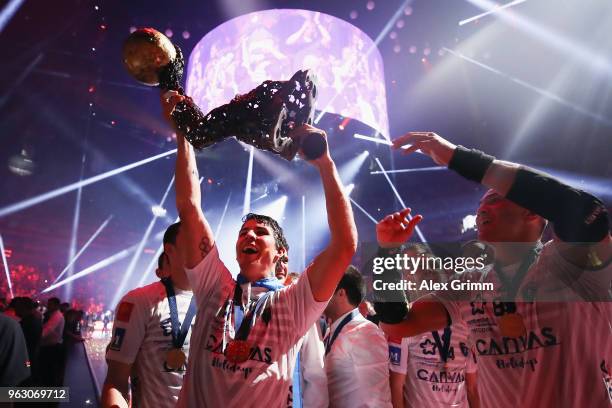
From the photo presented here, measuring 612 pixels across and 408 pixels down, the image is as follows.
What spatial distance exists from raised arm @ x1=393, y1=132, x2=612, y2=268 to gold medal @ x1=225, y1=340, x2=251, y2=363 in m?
1.29

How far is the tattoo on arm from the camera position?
2.17m

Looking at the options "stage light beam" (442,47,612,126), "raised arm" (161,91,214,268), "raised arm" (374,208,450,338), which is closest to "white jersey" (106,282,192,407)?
"raised arm" (161,91,214,268)

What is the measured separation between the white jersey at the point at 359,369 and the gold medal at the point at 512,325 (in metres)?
1.35

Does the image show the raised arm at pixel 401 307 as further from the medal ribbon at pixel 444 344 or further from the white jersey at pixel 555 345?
the medal ribbon at pixel 444 344

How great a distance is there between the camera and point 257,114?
176 cm

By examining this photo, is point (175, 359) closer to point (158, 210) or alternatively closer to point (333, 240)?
point (333, 240)

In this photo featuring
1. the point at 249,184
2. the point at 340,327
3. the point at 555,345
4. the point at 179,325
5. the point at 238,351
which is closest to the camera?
the point at 555,345

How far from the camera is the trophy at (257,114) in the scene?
175cm

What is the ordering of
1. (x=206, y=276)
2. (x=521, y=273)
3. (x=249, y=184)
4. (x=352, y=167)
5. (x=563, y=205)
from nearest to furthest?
(x=563, y=205), (x=521, y=273), (x=206, y=276), (x=249, y=184), (x=352, y=167)

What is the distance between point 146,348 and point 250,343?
47.0 inches

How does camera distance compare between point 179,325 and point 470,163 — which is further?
point 179,325

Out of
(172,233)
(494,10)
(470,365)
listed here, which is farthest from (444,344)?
(494,10)

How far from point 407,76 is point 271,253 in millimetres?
8657

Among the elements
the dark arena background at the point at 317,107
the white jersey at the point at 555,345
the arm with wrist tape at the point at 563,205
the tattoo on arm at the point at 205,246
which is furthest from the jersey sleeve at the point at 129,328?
the arm with wrist tape at the point at 563,205
